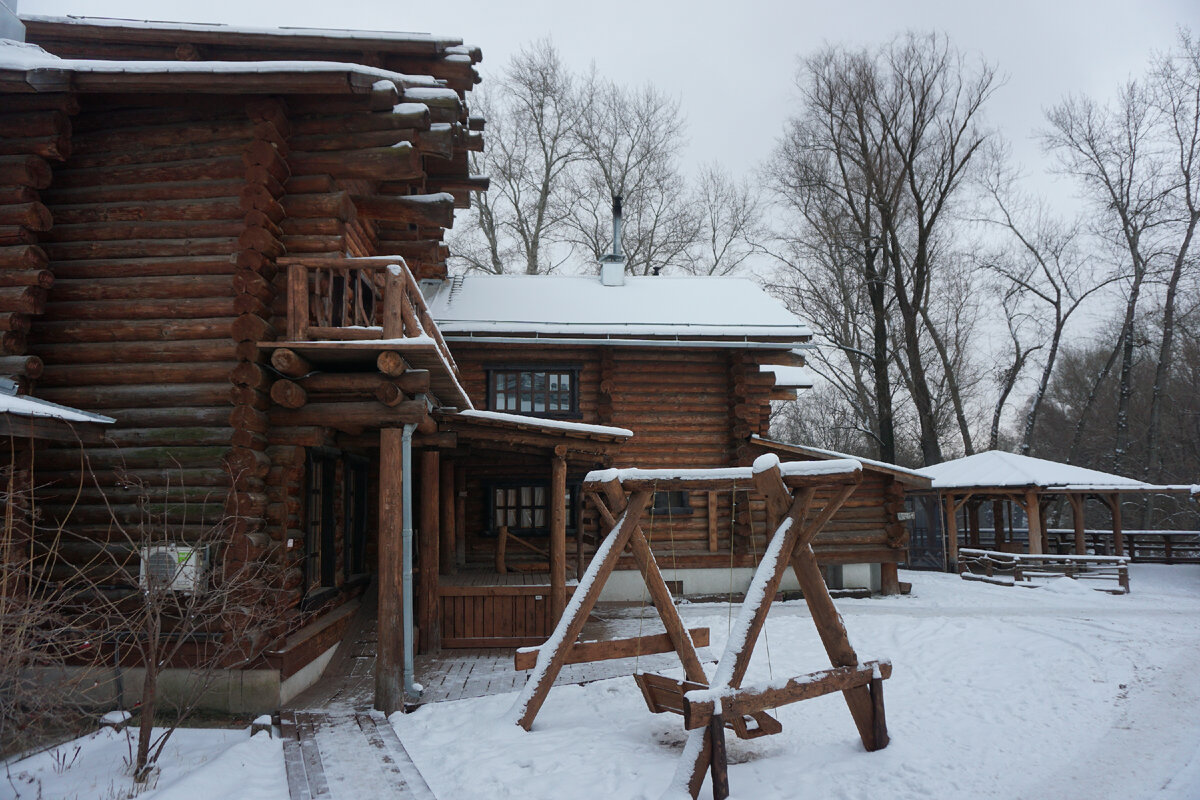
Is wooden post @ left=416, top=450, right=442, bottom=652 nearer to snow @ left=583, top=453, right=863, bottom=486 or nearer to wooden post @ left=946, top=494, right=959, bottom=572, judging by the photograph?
snow @ left=583, top=453, right=863, bottom=486

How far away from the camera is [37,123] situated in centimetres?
820

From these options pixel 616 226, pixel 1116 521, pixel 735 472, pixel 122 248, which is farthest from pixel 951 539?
pixel 122 248

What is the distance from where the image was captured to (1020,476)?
20438mm

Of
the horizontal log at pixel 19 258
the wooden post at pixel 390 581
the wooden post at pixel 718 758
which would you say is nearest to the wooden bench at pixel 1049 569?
the wooden post at pixel 718 758

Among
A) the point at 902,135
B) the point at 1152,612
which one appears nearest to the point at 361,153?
the point at 1152,612

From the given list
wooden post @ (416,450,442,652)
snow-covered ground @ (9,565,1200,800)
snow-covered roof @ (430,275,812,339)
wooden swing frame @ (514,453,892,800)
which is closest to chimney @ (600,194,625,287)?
snow-covered roof @ (430,275,812,339)

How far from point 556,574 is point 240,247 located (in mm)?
5808

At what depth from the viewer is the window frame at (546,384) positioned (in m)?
15.7

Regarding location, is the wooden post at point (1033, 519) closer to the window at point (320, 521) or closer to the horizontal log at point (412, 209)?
the horizontal log at point (412, 209)

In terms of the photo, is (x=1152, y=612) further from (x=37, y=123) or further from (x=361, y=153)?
(x=37, y=123)

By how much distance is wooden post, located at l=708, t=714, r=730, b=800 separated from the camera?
5.60m

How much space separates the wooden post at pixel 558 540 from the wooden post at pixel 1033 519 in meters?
15.1

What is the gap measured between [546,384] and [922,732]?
10358 mm

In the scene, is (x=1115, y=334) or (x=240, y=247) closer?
(x=240, y=247)
